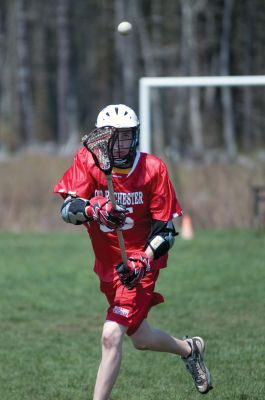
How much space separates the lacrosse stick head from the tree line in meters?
22.3

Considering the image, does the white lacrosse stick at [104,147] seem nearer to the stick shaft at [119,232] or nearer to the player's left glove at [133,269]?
the stick shaft at [119,232]

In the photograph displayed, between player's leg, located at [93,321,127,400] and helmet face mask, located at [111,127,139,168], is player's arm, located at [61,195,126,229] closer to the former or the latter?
helmet face mask, located at [111,127,139,168]

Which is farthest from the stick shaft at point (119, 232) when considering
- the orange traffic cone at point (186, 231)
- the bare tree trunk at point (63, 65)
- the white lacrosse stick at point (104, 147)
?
the bare tree trunk at point (63, 65)

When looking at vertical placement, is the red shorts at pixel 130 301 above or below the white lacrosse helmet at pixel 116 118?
below

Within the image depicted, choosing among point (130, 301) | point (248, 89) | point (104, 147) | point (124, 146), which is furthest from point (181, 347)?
point (248, 89)

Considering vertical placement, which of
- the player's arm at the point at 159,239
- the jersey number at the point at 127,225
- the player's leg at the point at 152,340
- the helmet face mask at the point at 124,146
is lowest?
the player's leg at the point at 152,340

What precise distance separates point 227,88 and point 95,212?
27.0 meters

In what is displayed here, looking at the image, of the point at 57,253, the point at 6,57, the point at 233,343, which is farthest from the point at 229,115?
the point at 233,343

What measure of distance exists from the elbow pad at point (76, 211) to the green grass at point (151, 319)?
1344 mm

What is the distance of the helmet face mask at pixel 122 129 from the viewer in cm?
498

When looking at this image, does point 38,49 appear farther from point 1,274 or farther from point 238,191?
point 1,274

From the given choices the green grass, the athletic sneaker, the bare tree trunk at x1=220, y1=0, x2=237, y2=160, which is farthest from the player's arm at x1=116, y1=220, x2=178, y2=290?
the bare tree trunk at x1=220, y1=0, x2=237, y2=160

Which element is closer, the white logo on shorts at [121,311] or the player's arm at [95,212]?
the player's arm at [95,212]

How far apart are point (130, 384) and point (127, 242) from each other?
1238 mm
